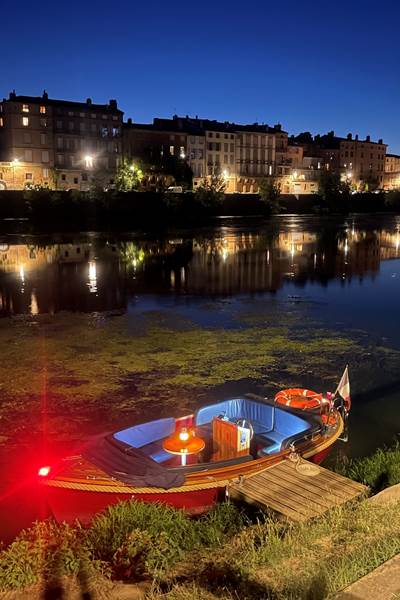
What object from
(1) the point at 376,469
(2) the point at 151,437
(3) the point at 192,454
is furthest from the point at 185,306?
(1) the point at 376,469

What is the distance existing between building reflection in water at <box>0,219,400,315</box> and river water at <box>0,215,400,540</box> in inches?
3.5

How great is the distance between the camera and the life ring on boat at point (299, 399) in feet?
37.6

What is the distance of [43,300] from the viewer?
89.2 feet

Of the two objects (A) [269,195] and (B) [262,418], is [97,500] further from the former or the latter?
(A) [269,195]

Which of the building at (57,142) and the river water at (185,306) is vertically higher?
the building at (57,142)

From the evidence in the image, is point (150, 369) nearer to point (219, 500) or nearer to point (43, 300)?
point (219, 500)

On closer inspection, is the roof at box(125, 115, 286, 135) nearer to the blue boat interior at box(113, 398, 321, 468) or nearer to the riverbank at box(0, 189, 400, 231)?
→ the riverbank at box(0, 189, 400, 231)

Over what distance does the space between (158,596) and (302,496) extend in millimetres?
2761

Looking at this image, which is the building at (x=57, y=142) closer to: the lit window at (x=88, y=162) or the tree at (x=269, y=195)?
the lit window at (x=88, y=162)

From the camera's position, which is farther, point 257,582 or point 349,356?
point 349,356

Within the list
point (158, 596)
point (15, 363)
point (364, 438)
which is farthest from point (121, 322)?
point (158, 596)

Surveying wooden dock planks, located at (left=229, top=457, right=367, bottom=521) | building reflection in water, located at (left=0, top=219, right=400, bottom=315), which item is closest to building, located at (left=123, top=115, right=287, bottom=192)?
building reflection in water, located at (left=0, top=219, right=400, bottom=315)

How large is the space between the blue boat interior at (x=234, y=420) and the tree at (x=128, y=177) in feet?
262

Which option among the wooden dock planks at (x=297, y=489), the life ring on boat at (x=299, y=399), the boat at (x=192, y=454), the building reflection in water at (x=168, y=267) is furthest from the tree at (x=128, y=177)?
the wooden dock planks at (x=297, y=489)
